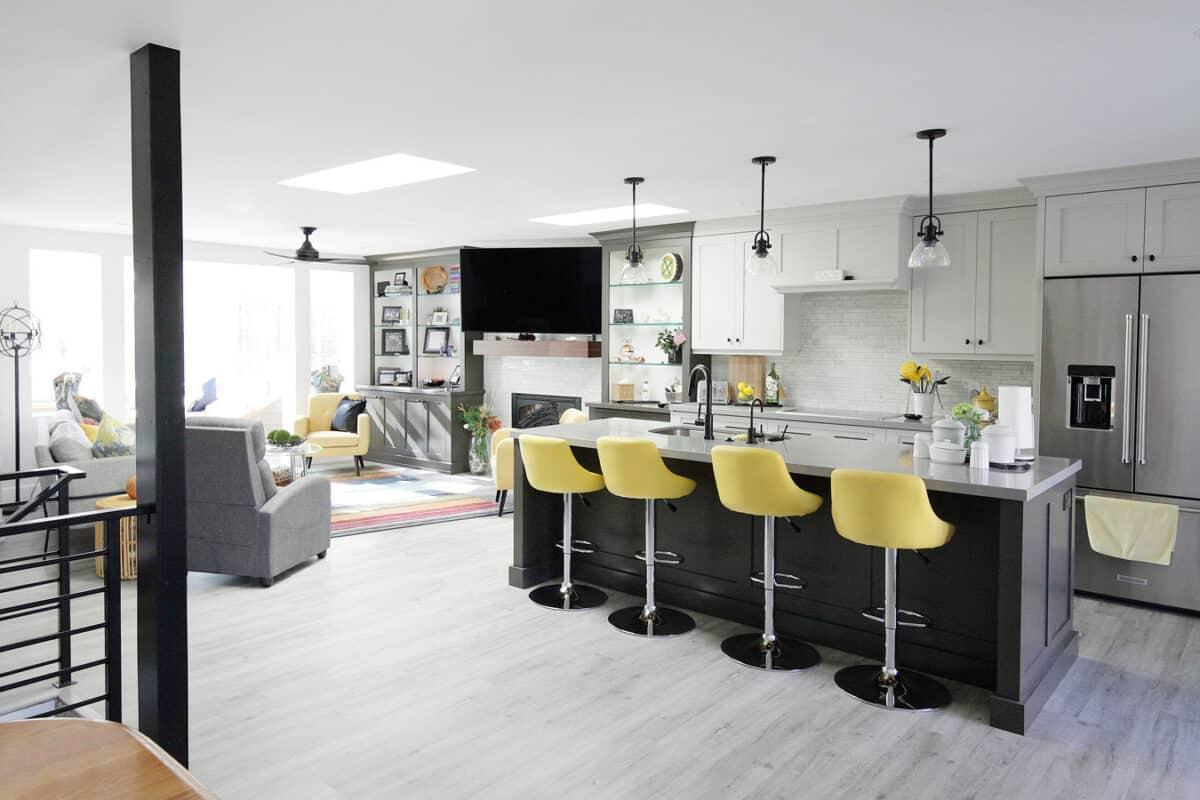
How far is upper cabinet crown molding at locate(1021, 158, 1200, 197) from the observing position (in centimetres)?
460

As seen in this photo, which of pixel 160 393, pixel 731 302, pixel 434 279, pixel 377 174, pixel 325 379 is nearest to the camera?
pixel 160 393

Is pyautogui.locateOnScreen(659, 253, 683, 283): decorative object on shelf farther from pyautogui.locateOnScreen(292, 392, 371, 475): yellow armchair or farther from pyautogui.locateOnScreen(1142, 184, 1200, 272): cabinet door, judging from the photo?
pyautogui.locateOnScreen(292, 392, 371, 475): yellow armchair

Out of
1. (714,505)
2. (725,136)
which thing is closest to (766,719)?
(714,505)

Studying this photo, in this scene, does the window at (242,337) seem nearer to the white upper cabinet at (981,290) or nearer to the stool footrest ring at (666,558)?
the stool footrest ring at (666,558)

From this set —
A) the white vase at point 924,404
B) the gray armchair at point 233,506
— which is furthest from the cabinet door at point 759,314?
the gray armchair at point 233,506

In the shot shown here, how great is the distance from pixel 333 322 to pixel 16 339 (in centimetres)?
338

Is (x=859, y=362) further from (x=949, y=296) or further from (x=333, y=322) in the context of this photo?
(x=333, y=322)

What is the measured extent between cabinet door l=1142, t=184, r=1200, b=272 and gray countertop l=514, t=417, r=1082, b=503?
147 centimetres

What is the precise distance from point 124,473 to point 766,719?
5464mm

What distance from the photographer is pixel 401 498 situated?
7.80 meters

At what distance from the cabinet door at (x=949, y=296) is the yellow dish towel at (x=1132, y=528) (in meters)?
1.47

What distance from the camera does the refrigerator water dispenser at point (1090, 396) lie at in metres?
4.89

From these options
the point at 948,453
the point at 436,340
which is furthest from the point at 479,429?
the point at 948,453

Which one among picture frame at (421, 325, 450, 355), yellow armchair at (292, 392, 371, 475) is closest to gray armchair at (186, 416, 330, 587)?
yellow armchair at (292, 392, 371, 475)
